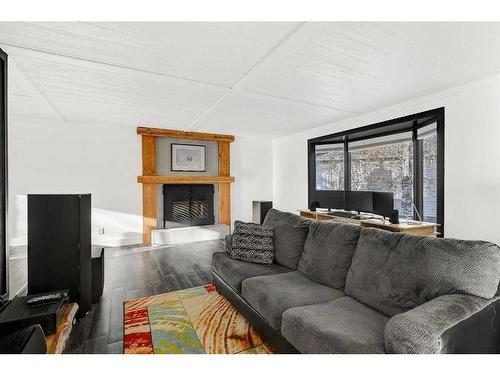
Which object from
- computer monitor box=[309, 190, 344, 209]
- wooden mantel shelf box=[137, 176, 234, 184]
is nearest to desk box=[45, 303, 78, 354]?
wooden mantel shelf box=[137, 176, 234, 184]

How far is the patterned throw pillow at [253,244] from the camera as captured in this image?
2549 mm

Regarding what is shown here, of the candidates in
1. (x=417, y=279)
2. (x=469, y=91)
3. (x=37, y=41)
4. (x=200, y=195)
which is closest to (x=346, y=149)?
(x=469, y=91)

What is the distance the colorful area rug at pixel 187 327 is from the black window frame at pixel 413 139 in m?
2.84

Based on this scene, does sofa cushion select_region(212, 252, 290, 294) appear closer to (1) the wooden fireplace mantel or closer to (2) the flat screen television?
(2) the flat screen television

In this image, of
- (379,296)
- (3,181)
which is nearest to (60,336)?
(3,181)

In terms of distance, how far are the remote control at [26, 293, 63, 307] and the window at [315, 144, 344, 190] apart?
14.9 feet

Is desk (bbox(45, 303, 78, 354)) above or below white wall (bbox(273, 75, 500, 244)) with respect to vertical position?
below

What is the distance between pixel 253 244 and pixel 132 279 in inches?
66.4

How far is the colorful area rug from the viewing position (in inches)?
70.6

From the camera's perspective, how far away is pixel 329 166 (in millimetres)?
5242

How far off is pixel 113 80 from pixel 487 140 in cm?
406

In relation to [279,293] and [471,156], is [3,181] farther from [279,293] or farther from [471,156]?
[471,156]

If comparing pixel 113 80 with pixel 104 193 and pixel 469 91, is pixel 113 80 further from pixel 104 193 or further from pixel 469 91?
pixel 469 91
